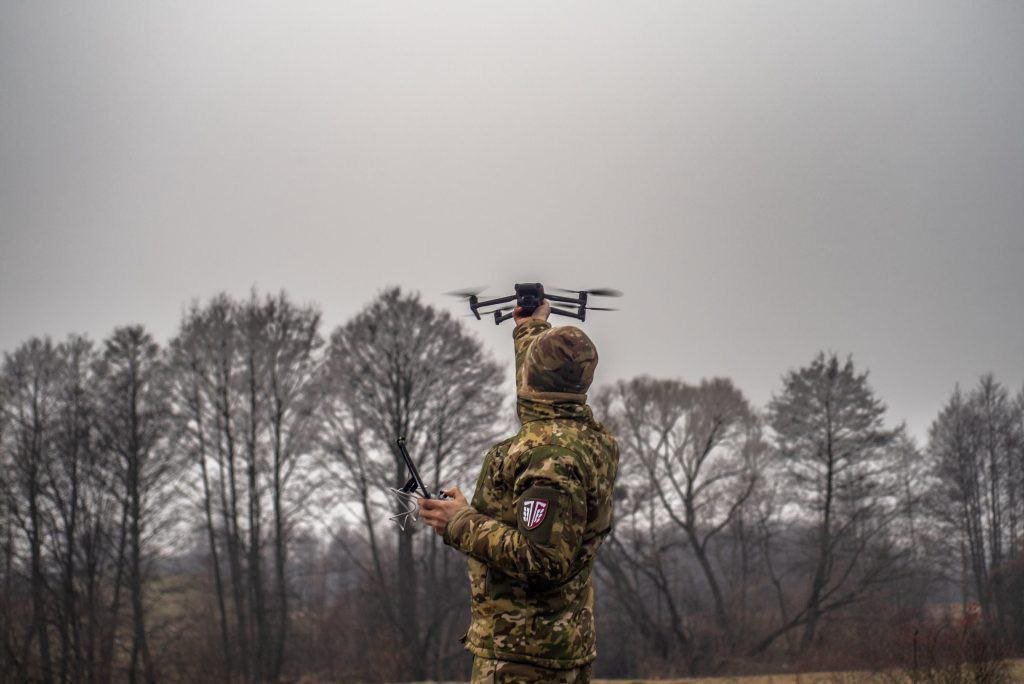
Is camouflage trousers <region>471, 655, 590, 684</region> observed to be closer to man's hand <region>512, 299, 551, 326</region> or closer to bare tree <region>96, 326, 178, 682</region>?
man's hand <region>512, 299, 551, 326</region>

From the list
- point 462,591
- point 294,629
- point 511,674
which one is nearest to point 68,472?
point 294,629

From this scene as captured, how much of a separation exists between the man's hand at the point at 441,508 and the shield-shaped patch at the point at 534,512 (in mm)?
357

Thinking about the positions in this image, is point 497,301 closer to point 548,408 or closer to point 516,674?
point 548,408

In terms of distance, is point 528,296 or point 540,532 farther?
point 528,296

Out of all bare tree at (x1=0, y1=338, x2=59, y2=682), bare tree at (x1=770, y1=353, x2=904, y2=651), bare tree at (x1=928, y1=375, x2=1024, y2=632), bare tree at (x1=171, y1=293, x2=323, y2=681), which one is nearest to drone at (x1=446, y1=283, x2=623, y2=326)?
bare tree at (x1=0, y1=338, x2=59, y2=682)

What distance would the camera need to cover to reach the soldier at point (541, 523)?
9.65 ft

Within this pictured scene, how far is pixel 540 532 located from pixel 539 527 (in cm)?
2

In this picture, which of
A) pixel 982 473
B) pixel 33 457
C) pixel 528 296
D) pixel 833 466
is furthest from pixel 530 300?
pixel 982 473

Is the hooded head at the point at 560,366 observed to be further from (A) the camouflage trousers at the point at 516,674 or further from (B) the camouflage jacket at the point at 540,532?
(A) the camouflage trousers at the point at 516,674

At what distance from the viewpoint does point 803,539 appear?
31125 millimetres

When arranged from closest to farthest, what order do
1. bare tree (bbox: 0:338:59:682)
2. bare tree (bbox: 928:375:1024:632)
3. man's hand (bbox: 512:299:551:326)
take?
1. man's hand (bbox: 512:299:551:326)
2. bare tree (bbox: 0:338:59:682)
3. bare tree (bbox: 928:375:1024:632)

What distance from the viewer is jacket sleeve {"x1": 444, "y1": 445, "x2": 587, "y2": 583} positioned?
9.53 feet

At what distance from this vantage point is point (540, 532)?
290cm

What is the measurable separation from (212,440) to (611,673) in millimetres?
16654
